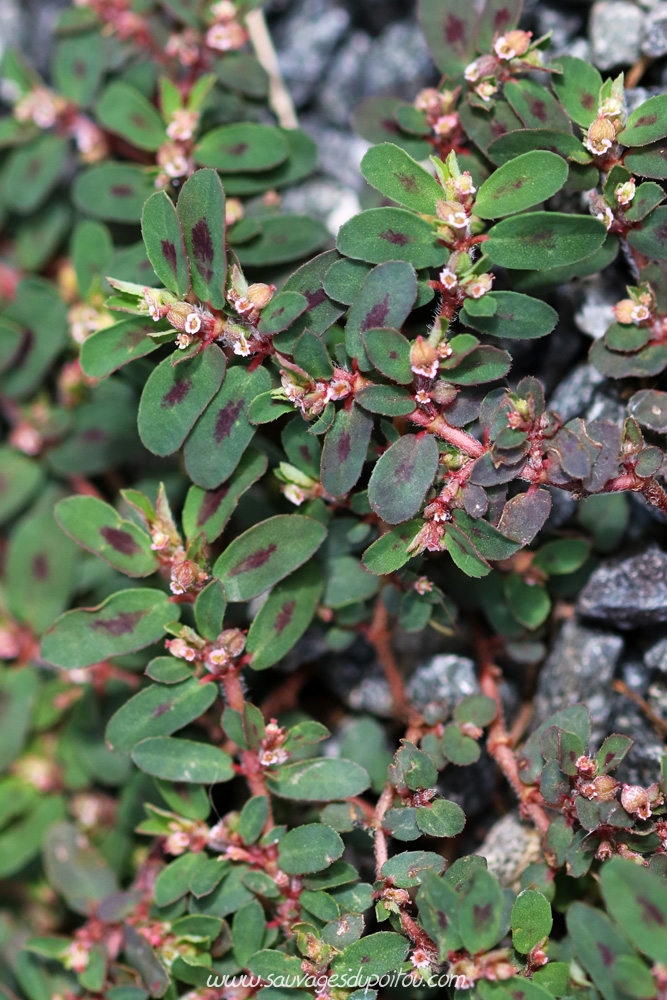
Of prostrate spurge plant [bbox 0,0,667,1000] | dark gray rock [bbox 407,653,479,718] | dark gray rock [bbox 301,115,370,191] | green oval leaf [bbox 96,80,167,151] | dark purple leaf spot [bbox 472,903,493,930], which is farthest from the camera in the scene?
dark gray rock [bbox 301,115,370,191]

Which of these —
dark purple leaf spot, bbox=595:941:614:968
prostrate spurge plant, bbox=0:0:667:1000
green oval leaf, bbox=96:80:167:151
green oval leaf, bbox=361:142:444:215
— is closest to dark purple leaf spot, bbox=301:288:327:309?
prostrate spurge plant, bbox=0:0:667:1000

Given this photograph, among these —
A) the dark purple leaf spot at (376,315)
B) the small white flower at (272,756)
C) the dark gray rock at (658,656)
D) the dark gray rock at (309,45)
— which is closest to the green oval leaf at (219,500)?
the dark purple leaf spot at (376,315)

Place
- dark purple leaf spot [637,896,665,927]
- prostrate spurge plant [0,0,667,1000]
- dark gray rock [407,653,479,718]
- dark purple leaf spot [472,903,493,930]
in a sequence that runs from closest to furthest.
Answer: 1. dark purple leaf spot [637,896,665,927]
2. dark purple leaf spot [472,903,493,930]
3. prostrate spurge plant [0,0,667,1000]
4. dark gray rock [407,653,479,718]

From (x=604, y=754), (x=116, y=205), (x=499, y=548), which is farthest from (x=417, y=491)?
(x=116, y=205)

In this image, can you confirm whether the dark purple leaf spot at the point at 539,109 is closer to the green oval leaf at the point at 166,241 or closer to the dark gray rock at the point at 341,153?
the dark gray rock at the point at 341,153

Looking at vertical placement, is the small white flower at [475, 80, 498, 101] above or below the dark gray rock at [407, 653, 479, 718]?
above

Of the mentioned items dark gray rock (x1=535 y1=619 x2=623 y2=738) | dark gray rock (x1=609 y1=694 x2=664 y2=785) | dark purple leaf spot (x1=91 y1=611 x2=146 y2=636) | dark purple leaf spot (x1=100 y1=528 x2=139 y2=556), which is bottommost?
dark gray rock (x1=609 y1=694 x2=664 y2=785)

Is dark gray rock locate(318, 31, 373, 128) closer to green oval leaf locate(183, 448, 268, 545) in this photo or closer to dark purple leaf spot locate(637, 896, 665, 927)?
green oval leaf locate(183, 448, 268, 545)
